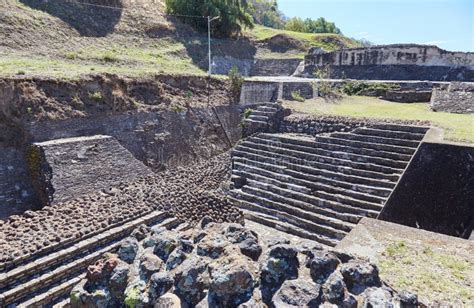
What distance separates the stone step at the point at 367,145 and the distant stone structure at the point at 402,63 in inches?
433

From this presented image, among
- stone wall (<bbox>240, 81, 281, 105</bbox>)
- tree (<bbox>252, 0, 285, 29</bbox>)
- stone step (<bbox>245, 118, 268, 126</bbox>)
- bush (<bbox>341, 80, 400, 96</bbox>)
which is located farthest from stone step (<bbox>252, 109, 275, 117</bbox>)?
tree (<bbox>252, 0, 285, 29</bbox>)

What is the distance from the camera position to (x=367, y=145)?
26.3 ft

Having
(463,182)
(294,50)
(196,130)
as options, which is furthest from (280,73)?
(463,182)

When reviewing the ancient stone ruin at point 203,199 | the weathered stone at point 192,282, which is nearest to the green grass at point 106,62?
the ancient stone ruin at point 203,199

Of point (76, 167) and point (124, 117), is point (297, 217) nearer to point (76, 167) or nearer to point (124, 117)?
point (76, 167)

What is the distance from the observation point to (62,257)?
233 inches

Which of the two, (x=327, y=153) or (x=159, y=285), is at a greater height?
(x=159, y=285)

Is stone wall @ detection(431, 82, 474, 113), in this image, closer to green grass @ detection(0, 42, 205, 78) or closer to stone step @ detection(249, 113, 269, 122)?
stone step @ detection(249, 113, 269, 122)

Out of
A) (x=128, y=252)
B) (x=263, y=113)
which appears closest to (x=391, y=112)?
(x=263, y=113)

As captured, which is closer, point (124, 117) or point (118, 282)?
point (118, 282)

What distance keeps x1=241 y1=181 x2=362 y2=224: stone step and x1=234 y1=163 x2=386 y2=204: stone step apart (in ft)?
1.12

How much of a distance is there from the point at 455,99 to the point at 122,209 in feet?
35.9

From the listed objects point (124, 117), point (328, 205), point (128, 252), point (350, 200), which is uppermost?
point (124, 117)

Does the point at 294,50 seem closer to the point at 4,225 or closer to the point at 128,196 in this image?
the point at 128,196
